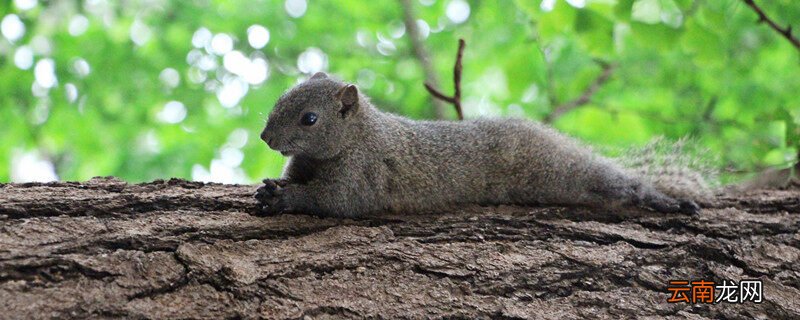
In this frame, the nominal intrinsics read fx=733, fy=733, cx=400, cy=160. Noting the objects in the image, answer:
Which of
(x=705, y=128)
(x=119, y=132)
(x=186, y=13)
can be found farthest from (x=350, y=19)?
(x=705, y=128)

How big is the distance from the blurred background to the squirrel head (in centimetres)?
304

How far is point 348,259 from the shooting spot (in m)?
3.57

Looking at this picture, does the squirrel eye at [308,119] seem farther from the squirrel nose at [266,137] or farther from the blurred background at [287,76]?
the blurred background at [287,76]

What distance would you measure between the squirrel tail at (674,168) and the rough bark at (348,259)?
0.55 meters

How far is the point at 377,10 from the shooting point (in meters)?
9.17

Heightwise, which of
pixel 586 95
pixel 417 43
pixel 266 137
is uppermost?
pixel 417 43

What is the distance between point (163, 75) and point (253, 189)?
567 cm

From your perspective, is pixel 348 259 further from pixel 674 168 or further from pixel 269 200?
pixel 674 168

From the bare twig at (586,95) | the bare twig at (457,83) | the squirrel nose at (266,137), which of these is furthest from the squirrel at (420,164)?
the bare twig at (586,95)

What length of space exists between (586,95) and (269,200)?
450 cm

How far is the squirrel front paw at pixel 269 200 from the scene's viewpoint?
396cm

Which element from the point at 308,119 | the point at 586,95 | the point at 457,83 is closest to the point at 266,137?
the point at 308,119

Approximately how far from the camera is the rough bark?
3084mm

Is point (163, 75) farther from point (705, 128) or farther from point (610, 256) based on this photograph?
point (610, 256)
